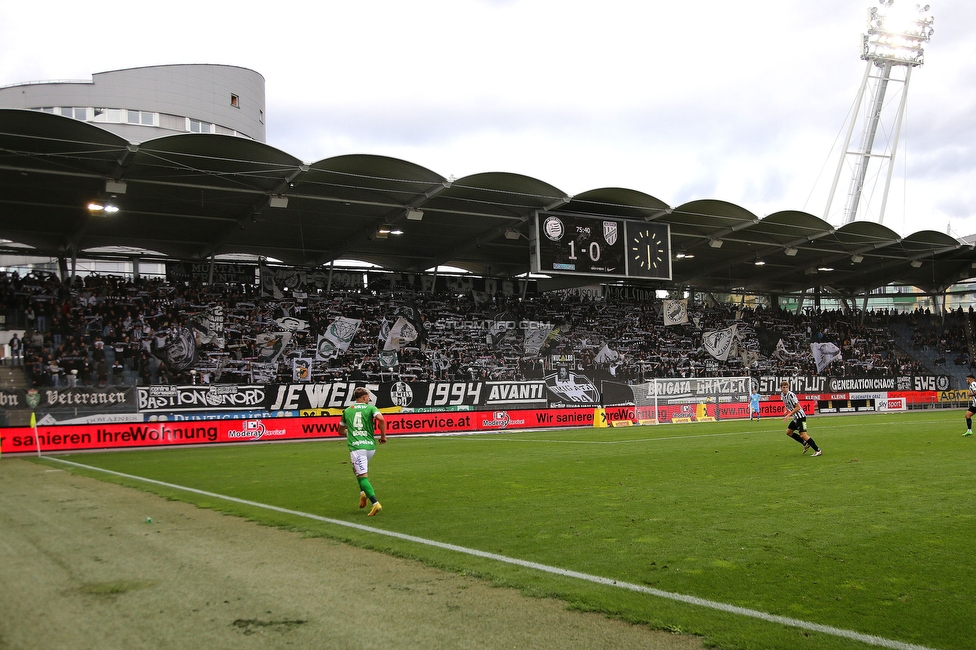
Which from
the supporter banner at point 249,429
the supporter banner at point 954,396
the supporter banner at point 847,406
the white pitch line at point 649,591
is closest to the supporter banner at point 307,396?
the supporter banner at point 249,429

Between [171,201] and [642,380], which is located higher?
[171,201]

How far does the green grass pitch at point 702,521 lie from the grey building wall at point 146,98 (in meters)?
48.2

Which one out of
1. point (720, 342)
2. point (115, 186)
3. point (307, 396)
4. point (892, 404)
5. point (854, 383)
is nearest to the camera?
point (115, 186)

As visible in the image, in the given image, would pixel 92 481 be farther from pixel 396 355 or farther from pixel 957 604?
pixel 396 355

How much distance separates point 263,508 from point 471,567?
576 cm

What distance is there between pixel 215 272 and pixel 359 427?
115 ft

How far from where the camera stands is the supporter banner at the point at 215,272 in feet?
140

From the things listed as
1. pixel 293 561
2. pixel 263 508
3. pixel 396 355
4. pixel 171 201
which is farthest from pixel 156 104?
pixel 293 561

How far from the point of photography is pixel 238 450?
2655 centimetres

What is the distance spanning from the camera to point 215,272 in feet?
143

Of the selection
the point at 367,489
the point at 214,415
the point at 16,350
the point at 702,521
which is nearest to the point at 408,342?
the point at 214,415

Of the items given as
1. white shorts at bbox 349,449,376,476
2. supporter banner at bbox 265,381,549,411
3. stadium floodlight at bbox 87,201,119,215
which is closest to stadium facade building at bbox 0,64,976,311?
stadium floodlight at bbox 87,201,119,215

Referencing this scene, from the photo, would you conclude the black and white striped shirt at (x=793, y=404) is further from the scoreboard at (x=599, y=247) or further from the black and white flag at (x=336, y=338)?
the black and white flag at (x=336, y=338)

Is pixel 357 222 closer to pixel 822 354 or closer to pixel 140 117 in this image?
pixel 140 117
